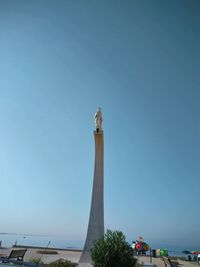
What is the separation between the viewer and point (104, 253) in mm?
9492

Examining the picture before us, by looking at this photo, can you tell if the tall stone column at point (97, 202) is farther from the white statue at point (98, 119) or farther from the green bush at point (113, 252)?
the green bush at point (113, 252)

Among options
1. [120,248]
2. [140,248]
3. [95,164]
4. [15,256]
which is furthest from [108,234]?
[140,248]

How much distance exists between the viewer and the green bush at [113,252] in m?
9.34

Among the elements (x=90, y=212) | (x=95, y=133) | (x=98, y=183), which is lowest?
(x=90, y=212)

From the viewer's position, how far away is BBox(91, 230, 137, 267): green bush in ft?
30.7

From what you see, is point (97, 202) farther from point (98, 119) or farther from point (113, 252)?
point (113, 252)

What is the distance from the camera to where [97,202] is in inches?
679

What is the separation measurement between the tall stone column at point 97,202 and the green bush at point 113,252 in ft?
19.8

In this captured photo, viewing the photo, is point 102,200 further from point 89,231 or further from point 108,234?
point 108,234

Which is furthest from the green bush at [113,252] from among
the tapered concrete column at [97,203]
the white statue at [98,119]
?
the white statue at [98,119]

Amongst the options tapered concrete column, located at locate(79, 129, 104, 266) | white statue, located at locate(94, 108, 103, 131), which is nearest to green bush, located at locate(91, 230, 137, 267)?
tapered concrete column, located at locate(79, 129, 104, 266)

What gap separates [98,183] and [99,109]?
227 inches

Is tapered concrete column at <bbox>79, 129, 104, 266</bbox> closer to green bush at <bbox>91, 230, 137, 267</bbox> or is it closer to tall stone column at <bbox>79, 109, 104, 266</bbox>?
tall stone column at <bbox>79, 109, 104, 266</bbox>

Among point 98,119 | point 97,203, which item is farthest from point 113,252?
point 98,119
